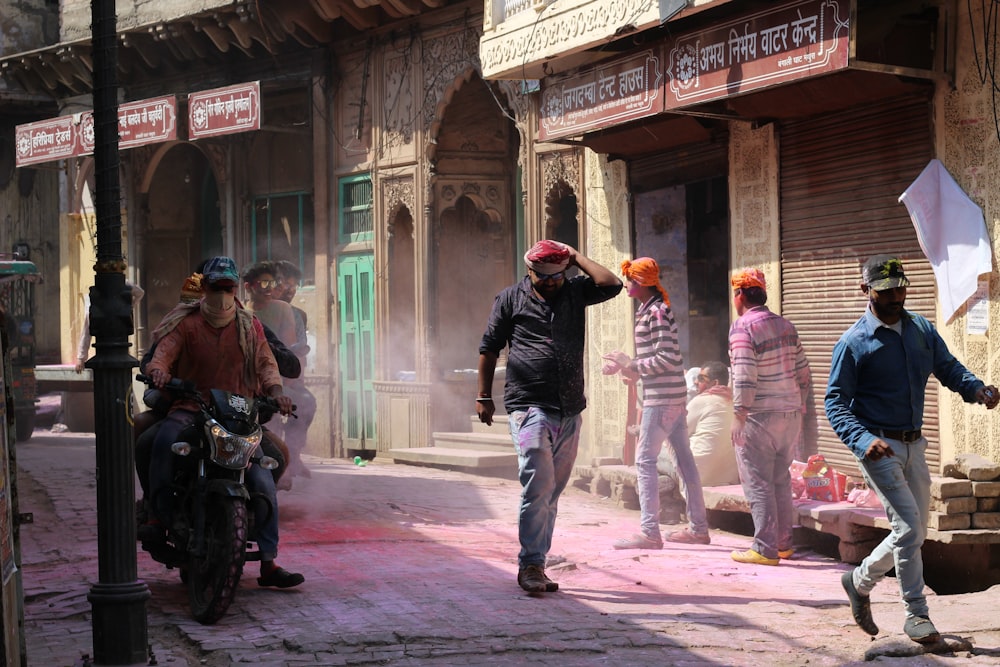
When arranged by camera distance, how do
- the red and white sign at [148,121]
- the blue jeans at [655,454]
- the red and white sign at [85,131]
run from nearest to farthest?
the blue jeans at [655,454], the red and white sign at [148,121], the red and white sign at [85,131]

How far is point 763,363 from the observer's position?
27.1 ft

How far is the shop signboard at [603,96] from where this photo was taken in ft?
36.6

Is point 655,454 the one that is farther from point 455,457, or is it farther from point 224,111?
point 224,111

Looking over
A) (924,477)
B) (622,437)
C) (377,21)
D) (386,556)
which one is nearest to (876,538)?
(924,477)

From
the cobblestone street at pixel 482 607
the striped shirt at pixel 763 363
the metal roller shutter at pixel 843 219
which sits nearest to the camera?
the cobblestone street at pixel 482 607

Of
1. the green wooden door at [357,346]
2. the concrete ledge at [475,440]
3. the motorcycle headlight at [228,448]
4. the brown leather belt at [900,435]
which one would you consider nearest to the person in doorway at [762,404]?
the brown leather belt at [900,435]

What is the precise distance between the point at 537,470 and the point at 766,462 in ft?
6.25

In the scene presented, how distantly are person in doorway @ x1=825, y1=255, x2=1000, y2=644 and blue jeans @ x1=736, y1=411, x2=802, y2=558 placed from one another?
215 cm

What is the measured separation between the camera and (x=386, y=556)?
27.0 ft

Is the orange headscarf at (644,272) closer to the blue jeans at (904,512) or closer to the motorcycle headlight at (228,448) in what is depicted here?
the blue jeans at (904,512)

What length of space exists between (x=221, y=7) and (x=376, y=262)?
409cm

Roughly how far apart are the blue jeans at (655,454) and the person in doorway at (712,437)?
1.14m

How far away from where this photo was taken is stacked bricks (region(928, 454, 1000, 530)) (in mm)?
7871

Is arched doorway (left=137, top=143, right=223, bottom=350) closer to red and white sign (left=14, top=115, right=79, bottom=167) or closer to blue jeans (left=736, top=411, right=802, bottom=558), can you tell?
red and white sign (left=14, top=115, right=79, bottom=167)
